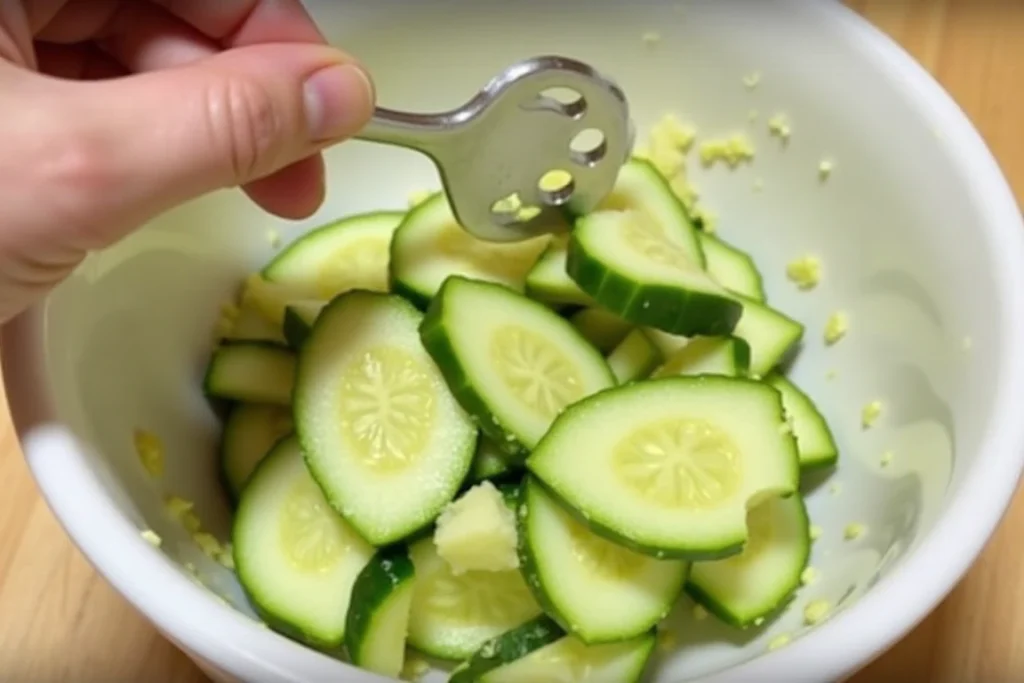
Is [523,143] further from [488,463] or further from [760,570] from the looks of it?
[760,570]

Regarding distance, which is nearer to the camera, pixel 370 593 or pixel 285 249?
pixel 370 593

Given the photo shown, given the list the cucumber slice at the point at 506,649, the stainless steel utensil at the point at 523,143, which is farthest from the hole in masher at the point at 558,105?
the cucumber slice at the point at 506,649

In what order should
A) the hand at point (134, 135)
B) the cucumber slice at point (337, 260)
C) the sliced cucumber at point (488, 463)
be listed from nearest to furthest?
the hand at point (134, 135) < the sliced cucumber at point (488, 463) < the cucumber slice at point (337, 260)

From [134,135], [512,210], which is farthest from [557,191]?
[134,135]

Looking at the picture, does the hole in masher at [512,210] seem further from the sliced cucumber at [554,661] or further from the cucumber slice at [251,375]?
the sliced cucumber at [554,661]

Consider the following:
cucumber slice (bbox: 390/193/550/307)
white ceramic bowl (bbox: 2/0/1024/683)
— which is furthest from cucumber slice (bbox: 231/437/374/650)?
cucumber slice (bbox: 390/193/550/307)

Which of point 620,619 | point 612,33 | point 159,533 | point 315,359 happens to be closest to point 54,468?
point 159,533

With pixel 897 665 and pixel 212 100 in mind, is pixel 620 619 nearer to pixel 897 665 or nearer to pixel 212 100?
pixel 897 665
